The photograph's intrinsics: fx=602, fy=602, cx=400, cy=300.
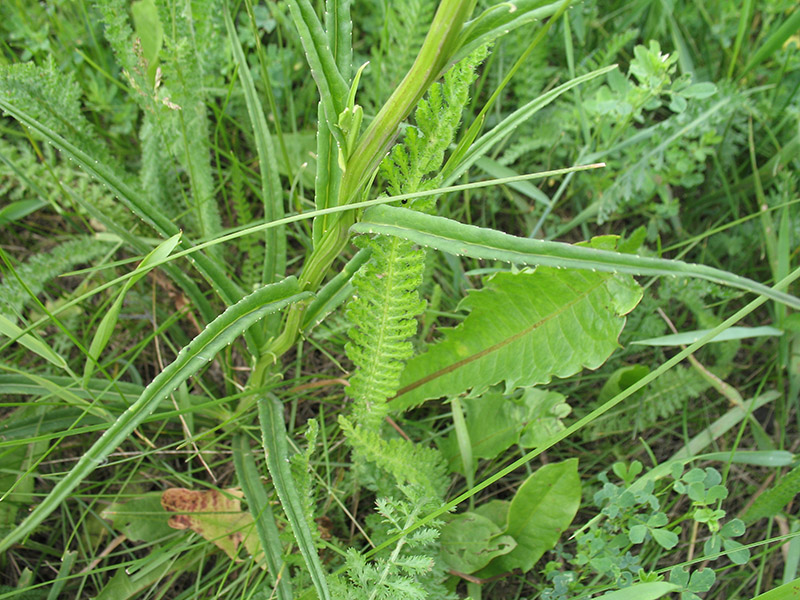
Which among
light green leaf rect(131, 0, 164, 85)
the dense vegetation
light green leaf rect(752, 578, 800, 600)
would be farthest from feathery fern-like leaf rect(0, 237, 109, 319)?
light green leaf rect(752, 578, 800, 600)

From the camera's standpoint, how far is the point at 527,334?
131 centimetres

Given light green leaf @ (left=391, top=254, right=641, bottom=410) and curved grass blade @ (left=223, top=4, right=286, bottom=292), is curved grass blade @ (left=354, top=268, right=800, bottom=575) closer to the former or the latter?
light green leaf @ (left=391, top=254, right=641, bottom=410)

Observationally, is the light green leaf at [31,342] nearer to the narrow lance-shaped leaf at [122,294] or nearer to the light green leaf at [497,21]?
the narrow lance-shaped leaf at [122,294]

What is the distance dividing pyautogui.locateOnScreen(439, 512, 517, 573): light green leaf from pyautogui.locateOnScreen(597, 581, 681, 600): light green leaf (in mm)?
272

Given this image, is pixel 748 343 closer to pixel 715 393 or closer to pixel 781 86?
pixel 715 393

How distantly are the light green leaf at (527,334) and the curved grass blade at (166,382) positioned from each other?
492 mm

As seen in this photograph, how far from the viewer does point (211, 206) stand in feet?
4.86

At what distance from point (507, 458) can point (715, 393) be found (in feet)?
2.23

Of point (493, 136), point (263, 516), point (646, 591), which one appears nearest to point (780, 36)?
point (493, 136)

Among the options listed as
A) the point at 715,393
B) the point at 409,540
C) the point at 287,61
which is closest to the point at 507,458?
the point at 409,540

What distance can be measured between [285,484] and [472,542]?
463 millimetres

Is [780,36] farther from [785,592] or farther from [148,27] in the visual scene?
[148,27]

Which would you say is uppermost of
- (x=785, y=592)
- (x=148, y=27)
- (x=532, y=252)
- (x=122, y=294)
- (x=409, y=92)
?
(x=148, y=27)

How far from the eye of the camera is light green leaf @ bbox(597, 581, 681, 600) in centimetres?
96
